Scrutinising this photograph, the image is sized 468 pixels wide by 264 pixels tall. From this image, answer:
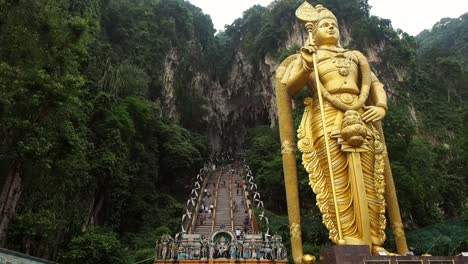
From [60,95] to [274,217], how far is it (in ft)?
31.1

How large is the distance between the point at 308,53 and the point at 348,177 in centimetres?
165

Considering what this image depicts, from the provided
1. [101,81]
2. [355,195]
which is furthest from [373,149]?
[101,81]

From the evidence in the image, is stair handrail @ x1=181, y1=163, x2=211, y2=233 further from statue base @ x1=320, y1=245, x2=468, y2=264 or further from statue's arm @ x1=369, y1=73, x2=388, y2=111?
statue base @ x1=320, y1=245, x2=468, y2=264

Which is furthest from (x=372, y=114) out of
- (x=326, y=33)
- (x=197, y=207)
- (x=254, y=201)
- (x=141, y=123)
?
(x=141, y=123)

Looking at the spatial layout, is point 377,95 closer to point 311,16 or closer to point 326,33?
point 326,33

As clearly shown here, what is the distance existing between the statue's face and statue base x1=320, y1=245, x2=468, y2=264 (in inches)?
116

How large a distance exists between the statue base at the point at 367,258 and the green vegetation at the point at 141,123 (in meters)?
5.15

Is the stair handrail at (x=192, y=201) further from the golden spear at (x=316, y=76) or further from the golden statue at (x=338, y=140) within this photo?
the golden spear at (x=316, y=76)

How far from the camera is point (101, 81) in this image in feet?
50.2

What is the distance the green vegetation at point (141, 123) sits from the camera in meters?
7.81

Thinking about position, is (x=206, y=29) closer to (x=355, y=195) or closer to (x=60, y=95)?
(x=60, y=95)

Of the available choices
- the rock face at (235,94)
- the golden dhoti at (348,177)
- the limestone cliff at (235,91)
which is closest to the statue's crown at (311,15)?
the golden dhoti at (348,177)

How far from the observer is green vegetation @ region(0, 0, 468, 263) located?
7.81 meters

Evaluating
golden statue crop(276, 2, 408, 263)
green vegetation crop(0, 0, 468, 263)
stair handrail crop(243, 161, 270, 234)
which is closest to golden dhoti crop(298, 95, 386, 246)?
golden statue crop(276, 2, 408, 263)
